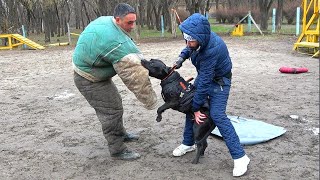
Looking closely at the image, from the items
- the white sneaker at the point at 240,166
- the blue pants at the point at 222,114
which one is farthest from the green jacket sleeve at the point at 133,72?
the white sneaker at the point at 240,166

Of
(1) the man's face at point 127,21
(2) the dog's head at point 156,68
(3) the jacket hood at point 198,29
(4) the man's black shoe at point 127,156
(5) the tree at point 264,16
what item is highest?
(5) the tree at point 264,16

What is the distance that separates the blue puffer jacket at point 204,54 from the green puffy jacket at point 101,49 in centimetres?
62

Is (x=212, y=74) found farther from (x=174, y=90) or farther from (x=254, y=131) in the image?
(x=254, y=131)

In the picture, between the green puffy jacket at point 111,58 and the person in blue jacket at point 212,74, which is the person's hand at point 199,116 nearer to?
the person in blue jacket at point 212,74

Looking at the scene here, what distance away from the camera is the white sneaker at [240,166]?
12.1 feet

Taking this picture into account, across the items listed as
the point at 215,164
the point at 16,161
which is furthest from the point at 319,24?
the point at 16,161

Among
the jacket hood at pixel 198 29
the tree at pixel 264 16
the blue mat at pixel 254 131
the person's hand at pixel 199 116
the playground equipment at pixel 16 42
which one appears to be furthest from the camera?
the tree at pixel 264 16

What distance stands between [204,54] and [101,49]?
3.34 feet

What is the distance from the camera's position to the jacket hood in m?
3.46

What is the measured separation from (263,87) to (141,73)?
455 centimetres

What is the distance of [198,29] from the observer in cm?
346

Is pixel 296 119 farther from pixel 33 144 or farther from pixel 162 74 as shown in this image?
pixel 33 144

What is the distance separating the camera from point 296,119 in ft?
17.8

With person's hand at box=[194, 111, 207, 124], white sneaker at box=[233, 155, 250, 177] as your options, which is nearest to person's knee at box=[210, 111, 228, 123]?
person's hand at box=[194, 111, 207, 124]
